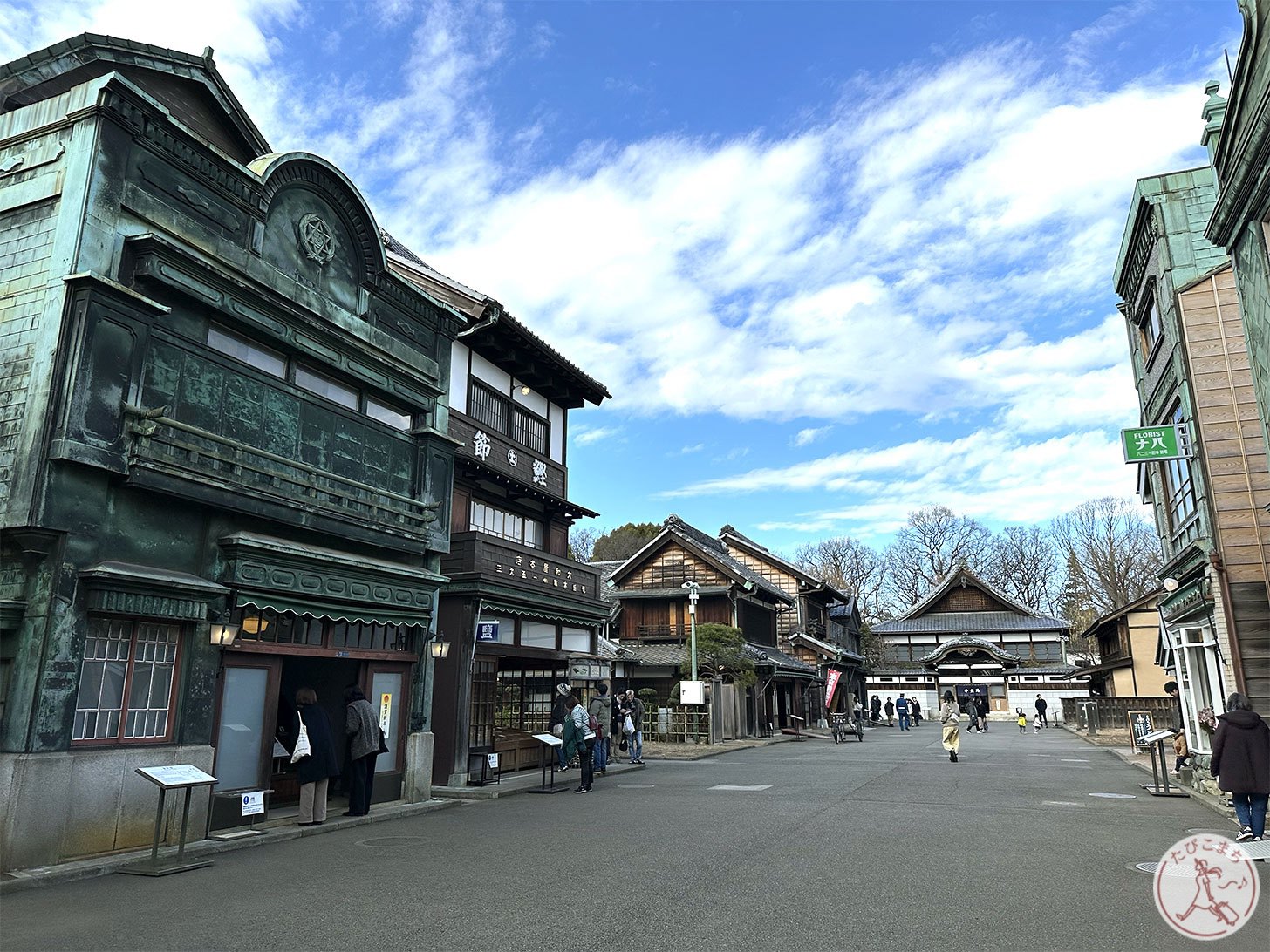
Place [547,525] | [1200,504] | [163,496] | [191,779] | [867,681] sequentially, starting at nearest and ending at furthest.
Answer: [191,779]
[163,496]
[1200,504]
[547,525]
[867,681]

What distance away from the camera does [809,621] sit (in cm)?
4834

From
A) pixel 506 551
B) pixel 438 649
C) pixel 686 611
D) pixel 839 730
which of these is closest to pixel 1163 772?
pixel 506 551

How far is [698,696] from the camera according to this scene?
2866 centimetres

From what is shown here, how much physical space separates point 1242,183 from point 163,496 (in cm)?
1462

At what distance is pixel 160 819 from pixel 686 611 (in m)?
31.2

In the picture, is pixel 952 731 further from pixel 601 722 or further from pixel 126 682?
pixel 126 682

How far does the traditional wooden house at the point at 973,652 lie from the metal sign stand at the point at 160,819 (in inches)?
2151

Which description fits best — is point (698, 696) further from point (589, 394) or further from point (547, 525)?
point (589, 394)

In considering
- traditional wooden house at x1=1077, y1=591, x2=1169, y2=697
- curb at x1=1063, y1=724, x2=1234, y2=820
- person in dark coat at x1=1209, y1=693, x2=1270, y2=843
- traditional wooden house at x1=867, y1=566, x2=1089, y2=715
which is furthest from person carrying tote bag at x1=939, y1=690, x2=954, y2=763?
traditional wooden house at x1=867, y1=566, x2=1089, y2=715

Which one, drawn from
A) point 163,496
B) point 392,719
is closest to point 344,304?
point 163,496

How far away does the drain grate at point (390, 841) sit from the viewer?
10234mm

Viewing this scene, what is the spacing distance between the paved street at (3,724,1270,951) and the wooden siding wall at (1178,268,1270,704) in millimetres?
3632

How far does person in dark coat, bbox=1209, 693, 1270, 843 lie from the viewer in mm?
9414

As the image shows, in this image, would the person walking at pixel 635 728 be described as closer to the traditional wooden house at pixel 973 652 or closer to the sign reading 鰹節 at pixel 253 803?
the sign reading 鰹節 at pixel 253 803
